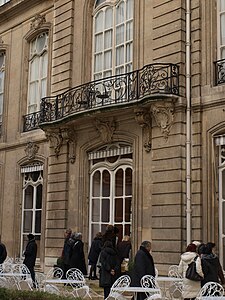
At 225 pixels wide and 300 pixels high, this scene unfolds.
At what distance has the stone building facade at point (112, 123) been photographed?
1187 centimetres

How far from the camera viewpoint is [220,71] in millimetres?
11945

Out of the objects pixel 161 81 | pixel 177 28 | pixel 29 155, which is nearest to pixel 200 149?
pixel 161 81

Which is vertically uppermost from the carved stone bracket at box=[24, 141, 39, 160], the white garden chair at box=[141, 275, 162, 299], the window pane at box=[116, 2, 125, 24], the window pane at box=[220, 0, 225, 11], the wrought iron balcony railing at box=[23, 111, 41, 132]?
the window pane at box=[116, 2, 125, 24]

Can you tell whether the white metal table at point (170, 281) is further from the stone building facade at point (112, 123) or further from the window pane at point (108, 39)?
the window pane at point (108, 39)

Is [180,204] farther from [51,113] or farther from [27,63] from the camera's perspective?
[27,63]

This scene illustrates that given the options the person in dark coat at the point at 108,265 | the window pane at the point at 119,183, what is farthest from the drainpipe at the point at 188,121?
the person in dark coat at the point at 108,265

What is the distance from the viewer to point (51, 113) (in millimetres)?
15328

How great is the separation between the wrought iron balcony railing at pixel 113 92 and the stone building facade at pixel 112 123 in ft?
0.11

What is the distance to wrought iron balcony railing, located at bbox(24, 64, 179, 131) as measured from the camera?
40.6ft

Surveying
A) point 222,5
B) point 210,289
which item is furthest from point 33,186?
point 210,289

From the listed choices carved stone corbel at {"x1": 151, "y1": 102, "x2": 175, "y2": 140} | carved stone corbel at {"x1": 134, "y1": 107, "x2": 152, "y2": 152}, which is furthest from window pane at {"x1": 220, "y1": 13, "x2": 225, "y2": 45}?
carved stone corbel at {"x1": 134, "y1": 107, "x2": 152, "y2": 152}

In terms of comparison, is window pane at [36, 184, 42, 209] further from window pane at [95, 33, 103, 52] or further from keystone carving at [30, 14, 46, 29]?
keystone carving at [30, 14, 46, 29]

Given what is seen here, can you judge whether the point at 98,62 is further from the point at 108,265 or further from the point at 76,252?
the point at 108,265

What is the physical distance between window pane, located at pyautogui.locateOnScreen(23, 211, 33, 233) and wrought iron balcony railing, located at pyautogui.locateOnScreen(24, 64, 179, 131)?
291cm
